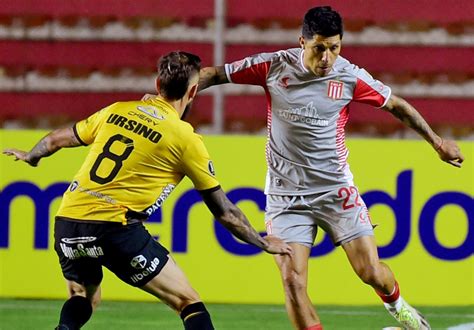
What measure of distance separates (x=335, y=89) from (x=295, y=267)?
0.97m

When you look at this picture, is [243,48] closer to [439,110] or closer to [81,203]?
[439,110]

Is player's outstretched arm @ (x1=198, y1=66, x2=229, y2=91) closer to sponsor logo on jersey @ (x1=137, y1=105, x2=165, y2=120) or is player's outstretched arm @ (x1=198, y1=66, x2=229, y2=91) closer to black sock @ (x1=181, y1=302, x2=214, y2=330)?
sponsor logo on jersey @ (x1=137, y1=105, x2=165, y2=120)

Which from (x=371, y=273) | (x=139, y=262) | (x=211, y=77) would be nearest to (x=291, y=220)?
(x=371, y=273)

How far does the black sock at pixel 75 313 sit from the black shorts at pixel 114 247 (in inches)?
8.2

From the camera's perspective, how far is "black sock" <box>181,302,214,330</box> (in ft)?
20.5

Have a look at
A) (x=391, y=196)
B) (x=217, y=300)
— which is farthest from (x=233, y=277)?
(x=391, y=196)

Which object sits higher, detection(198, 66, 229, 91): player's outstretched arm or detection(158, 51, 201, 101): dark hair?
detection(158, 51, 201, 101): dark hair

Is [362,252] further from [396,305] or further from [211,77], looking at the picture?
[211,77]

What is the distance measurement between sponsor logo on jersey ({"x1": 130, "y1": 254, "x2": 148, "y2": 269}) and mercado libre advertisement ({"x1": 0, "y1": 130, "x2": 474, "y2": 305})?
10.2 feet

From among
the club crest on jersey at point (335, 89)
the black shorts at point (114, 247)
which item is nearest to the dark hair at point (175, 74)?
the black shorts at point (114, 247)

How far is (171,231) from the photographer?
940cm

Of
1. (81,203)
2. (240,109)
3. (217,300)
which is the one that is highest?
(81,203)

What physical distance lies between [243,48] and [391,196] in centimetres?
257

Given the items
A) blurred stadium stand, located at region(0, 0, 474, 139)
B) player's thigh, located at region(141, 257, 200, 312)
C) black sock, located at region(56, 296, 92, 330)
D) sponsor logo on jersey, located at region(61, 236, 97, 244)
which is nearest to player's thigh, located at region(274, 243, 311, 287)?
player's thigh, located at region(141, 257, 200, 312)
